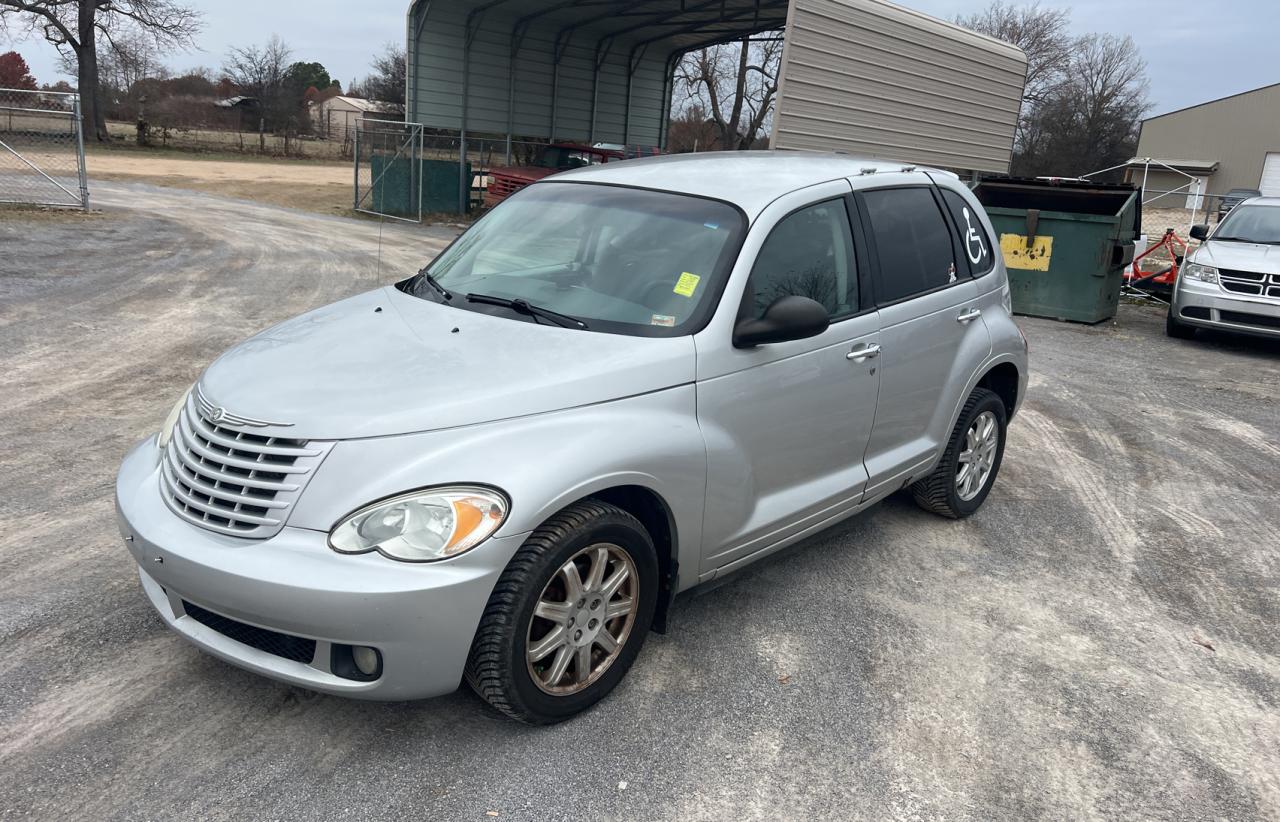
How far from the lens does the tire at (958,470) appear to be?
492cm

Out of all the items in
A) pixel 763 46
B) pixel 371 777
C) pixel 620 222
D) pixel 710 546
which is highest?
pixel 763 46

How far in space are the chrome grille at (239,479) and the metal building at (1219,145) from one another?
4809 centimetres

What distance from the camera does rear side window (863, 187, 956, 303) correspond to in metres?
4.36

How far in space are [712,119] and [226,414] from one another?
136ft

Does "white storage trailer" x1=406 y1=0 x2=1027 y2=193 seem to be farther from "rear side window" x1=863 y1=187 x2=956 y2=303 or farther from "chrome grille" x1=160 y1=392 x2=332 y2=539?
"chrome grille" x1=160 y1=392 x2=332 y2=539

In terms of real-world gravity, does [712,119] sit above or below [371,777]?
above

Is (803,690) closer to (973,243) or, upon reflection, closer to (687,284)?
→ (687,284)

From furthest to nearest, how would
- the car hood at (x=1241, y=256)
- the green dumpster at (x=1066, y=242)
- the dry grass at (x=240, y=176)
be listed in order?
the dry grass at (x=240, y=176), the green dumpster at (x=1066, y=242), the car hood at (x=1241, y=256)

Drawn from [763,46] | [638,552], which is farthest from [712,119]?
[638,552]

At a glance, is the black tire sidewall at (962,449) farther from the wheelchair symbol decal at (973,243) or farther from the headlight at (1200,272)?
the headlight at (1200,272)

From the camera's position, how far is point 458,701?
3.25 meters

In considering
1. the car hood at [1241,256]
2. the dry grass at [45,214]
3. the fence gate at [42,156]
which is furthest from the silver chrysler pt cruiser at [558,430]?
the fence gate at [42,156]

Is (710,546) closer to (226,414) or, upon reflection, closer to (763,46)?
(226,414)

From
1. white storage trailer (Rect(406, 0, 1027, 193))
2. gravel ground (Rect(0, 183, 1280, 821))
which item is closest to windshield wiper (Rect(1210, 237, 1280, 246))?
white storage trailer (Rect(406, 0, 1027, 193))
